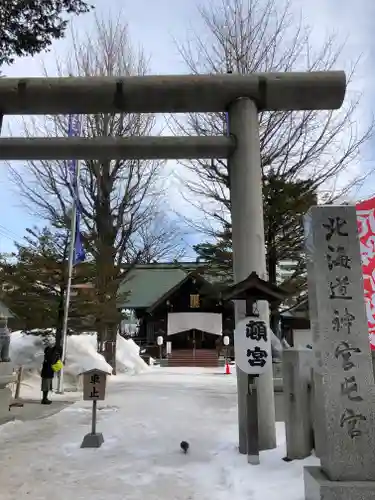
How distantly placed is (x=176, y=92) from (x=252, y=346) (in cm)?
433

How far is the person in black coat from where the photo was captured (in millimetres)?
12602

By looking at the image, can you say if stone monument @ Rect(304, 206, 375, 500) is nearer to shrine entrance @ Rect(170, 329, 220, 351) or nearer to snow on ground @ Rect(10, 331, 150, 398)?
snow on ground @ Rect(10, 331, 150, 398)

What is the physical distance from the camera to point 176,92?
768cm

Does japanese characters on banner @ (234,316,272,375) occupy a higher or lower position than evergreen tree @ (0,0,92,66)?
lower

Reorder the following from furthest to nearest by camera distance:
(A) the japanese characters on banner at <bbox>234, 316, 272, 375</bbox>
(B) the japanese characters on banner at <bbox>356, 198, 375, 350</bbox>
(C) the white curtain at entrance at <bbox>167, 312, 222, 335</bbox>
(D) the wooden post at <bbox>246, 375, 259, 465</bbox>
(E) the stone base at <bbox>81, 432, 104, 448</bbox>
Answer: (C) the white curtain at entrance at <bbox>167, 312, 222, 335</bbox> < (E) the stone base at <bbox>81, 432, 104, 448</bbox> < (B) the japanese characters on banner at <bbox>356, 198, 375, 350</bbox> < (A) the japanese characters on banner at <bbox>234, 316, 272, 375</bbox> < (D) the wooden post at <bbox>246, 375, 259, 465</bbox>

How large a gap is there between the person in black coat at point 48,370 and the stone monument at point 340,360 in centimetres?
967

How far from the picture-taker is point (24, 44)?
8391mm

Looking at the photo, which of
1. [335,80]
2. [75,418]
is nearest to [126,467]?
[75,418]

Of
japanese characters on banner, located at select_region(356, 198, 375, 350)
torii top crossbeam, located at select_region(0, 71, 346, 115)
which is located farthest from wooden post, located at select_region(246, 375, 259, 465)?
torii top crossbeam, located at select_region(0, 71, 346, 115)

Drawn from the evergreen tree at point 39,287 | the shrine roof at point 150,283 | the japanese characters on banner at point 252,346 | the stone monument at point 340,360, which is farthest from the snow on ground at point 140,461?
the shrine roof at point 150,283

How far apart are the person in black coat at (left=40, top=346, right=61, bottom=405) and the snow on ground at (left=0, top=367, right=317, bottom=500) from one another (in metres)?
1.81

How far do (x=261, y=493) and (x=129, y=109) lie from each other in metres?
6.10

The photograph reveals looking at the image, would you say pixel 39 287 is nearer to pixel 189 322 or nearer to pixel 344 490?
pixel 344 490

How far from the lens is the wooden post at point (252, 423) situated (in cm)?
607
